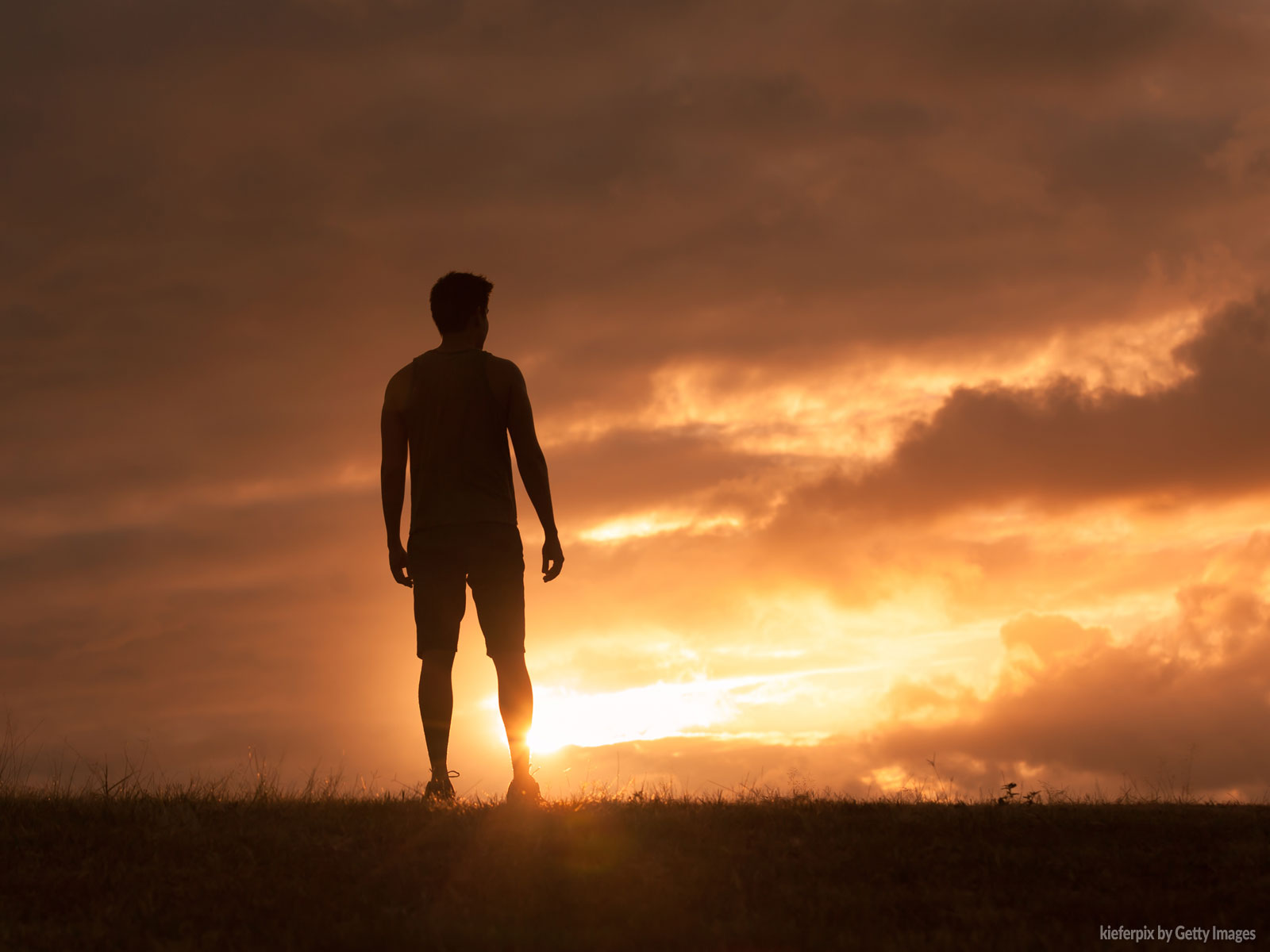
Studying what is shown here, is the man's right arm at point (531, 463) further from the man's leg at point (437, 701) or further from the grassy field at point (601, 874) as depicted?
the grassy field at point (601, 874)

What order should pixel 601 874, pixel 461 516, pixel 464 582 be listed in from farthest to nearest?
pixel 464 582 → pixel 461 516 → pixel 601 874

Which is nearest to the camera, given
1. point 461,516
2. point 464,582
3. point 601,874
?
point 601,874

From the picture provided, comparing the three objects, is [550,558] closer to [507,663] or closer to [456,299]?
[507,663]

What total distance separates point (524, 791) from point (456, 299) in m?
3.78

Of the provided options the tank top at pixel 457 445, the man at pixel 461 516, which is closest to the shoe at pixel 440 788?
the man at pixel 461 516

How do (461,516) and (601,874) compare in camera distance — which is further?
(461,516)

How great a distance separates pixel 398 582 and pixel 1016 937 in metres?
4.94

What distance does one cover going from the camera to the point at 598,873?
696 cm

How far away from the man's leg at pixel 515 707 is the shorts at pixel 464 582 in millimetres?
97

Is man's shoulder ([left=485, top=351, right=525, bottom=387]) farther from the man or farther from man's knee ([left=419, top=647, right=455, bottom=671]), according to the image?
man's knee ([left=419, top=647, right=455, bottom=671])

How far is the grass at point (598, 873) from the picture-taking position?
6285 mm

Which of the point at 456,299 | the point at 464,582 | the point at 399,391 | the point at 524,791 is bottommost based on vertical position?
the point at 524,791

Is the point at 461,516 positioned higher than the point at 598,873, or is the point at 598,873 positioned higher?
the point at 461,516

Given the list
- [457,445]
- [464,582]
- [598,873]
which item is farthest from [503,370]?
[598,873]
